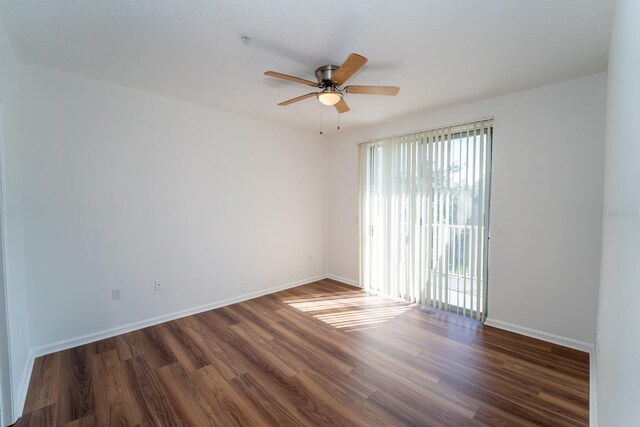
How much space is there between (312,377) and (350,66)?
92.9 inches

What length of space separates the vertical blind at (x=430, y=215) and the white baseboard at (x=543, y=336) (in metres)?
0.18

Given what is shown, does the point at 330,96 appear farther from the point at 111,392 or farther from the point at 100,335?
the point at 100,335

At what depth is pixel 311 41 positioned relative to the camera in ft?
6.65

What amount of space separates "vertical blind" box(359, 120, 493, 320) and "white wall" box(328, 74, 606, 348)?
0.15m

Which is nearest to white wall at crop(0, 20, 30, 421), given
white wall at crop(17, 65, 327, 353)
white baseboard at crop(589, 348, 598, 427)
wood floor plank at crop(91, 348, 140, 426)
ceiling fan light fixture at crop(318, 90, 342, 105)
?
white wall at crop(17, 65, 327, 353)

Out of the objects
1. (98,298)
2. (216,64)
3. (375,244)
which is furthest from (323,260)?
(216,64)

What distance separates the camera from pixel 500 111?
3.00 metres

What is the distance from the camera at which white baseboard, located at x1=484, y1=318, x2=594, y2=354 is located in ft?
8.38

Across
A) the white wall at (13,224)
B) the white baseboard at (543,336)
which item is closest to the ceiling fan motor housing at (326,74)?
the white wall at (13,224)

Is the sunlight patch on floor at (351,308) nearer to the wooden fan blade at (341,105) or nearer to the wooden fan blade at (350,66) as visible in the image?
the wooden fan blade at (341,105)

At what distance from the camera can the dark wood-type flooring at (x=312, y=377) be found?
1.81m

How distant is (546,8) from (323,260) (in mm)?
4157

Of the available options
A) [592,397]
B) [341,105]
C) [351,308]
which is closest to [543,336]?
[592,397]

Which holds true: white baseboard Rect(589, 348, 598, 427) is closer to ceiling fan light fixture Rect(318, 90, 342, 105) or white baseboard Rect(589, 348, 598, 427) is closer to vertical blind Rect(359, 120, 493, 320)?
vertical blind Rect(359, 120, 493, 320)
